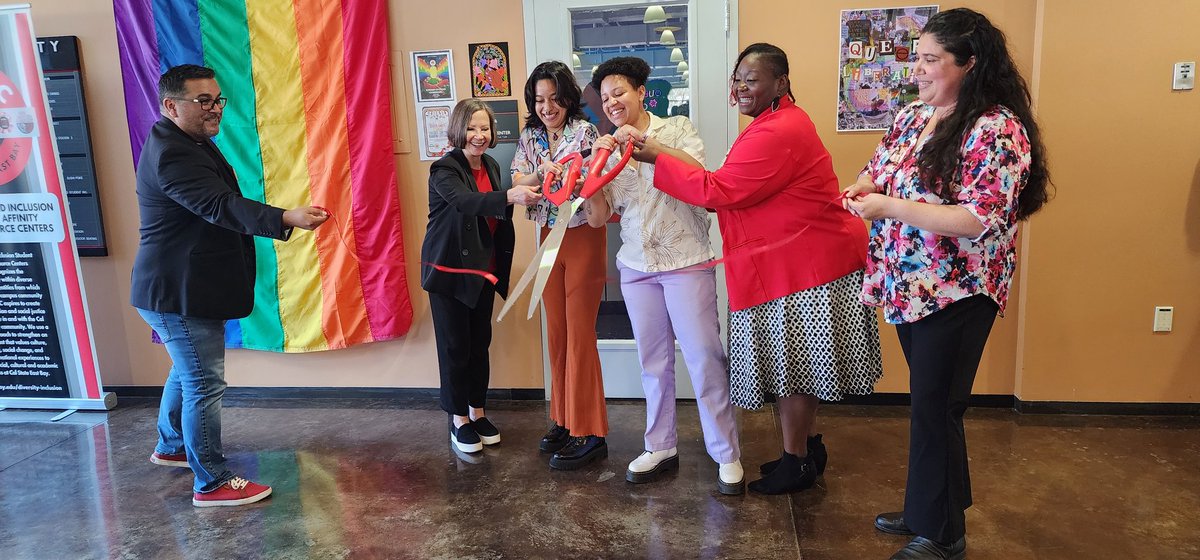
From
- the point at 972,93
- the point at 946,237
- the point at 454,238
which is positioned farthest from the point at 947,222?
the point at 454,238

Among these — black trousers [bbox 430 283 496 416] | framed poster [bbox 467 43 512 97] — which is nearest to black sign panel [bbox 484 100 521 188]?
framed poster [bbox 467 43 512 97]

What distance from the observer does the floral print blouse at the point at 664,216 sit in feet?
7.88

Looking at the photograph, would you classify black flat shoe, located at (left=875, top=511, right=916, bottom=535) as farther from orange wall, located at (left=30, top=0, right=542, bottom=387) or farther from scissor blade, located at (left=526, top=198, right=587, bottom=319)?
orange wall, located at (left=30, top=0, right=542, bottom=387)

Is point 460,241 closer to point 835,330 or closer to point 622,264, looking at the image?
point 622,264

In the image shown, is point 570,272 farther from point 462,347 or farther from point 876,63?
point 876,63

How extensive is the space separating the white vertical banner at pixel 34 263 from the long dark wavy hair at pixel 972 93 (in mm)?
3809

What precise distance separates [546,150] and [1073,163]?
7.35 feet

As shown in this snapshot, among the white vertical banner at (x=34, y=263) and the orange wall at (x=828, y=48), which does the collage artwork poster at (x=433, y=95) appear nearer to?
the orange wall at (x=828, y=48)

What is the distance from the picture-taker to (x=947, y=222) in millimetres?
1728

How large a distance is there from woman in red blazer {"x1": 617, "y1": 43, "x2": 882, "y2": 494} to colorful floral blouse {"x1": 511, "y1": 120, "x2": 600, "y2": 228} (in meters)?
0.40

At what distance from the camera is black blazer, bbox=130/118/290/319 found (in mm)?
2338

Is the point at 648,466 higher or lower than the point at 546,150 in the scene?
lower

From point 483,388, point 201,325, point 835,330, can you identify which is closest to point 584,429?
point 483,388

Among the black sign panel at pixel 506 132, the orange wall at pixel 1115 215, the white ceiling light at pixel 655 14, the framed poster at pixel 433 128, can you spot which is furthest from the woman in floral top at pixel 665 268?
the orange wall at pixel 1115 215
